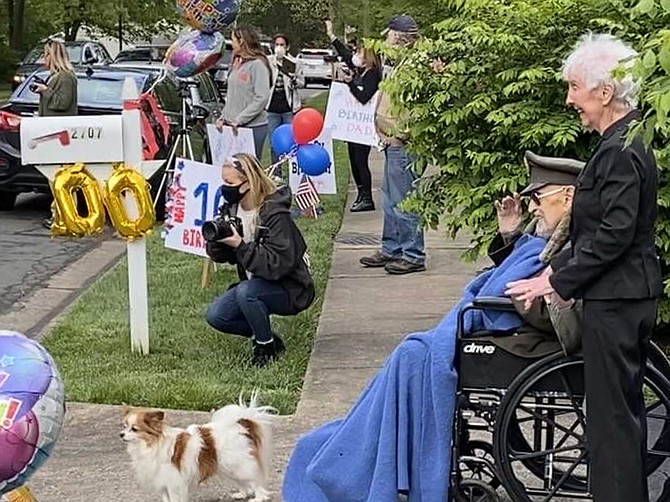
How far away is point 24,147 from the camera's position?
6504mm

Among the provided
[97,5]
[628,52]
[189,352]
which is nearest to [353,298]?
[189,352]

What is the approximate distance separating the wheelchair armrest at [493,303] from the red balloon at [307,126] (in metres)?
6.89

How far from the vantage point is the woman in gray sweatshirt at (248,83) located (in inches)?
428

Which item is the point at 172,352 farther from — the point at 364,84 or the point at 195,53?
the point at 364,84

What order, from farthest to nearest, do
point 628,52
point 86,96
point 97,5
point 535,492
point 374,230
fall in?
point 97,5
point 86,96
point 374,230
point 535,492
point 628,52

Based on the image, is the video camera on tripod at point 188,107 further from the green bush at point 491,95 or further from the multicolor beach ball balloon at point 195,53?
the green bush at point 491,95

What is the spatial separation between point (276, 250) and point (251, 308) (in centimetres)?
36

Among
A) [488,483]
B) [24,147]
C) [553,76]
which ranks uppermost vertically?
[553,76]

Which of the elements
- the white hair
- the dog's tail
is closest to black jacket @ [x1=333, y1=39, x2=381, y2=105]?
the dog's tail

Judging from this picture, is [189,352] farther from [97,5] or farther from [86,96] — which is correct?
[97,5]

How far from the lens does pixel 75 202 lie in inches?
256

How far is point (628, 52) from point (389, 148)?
5.15 meters

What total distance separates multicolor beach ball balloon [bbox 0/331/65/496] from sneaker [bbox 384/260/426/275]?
5984 mm

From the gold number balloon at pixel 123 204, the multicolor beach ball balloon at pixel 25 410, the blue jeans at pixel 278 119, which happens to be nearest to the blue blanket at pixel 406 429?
the multicolor beach ball balloon at pixel 25 410
